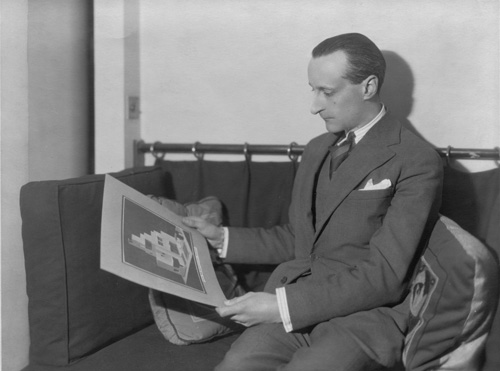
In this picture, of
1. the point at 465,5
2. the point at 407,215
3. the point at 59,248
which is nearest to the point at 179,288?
the point at 59,248

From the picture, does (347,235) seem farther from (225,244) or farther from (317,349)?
(225,244)

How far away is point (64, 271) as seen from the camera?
1.58 m

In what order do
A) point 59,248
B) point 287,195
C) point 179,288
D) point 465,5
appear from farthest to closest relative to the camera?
point 287,195 < point 465,5 < point 59,248 < point 179,288

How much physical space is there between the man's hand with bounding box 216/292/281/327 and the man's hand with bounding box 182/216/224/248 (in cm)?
37

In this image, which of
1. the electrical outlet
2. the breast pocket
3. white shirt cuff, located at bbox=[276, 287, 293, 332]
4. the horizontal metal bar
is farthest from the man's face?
the electrical outlet

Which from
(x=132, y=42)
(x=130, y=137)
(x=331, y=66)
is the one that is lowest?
(x=130, y=137)

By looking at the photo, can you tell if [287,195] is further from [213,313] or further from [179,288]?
[179,288]

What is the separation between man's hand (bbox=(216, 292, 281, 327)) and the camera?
1431 millimetres

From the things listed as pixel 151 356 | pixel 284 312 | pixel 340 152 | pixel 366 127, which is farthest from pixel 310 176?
pixel 151 356

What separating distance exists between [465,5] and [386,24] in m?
0.25

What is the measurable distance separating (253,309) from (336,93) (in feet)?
2.07

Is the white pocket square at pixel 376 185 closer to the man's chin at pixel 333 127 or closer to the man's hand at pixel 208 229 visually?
the man's chin at pixel 333 127

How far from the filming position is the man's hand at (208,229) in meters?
1.75

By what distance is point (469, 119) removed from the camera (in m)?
1.93
